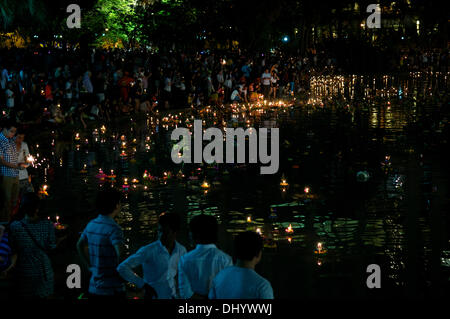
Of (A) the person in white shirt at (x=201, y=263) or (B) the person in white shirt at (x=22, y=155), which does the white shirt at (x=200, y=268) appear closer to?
(A) the person in white shirt at (x=201, y=263)

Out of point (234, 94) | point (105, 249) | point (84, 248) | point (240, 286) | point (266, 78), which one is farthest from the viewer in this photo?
point (266, 78)

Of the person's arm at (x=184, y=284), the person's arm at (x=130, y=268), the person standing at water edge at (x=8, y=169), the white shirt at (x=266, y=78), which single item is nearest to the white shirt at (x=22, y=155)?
the person standing at water edge at (x=8, y=169)

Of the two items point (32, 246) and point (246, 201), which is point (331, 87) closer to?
point (246, 201)

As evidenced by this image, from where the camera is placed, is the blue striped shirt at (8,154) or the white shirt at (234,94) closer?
the blue striped shirt at (8,154)

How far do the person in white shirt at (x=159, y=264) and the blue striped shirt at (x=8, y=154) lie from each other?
479 centimetres

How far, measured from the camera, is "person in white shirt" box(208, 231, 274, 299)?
4477mm

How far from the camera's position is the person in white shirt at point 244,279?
4.48 m

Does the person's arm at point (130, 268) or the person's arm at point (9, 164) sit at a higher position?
the person's arm at point (9, 164)

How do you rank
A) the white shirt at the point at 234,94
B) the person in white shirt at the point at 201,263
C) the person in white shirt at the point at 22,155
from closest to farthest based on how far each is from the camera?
the person in white shirt at the point at 201,263
the person in white shirt at the point at 22,155
the white shirt at the point at 234,94

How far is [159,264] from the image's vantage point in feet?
18.6

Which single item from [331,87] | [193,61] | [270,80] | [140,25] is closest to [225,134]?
[193,61]

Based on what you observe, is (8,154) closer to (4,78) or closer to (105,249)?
(105,249)

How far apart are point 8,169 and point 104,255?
4597 millimetres

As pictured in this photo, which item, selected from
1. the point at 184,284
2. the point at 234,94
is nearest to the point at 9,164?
the point at 184,284
